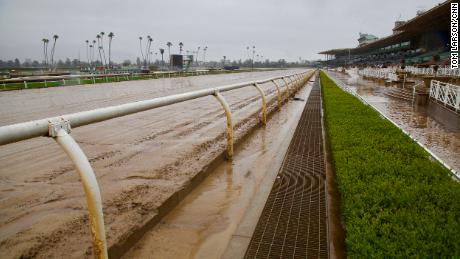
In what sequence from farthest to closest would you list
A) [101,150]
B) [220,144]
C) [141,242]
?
[220,144], [101,150], [141,242]

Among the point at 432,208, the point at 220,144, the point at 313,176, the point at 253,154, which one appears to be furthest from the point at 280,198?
the point at 220,144

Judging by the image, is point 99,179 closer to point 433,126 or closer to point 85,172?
point 85,172

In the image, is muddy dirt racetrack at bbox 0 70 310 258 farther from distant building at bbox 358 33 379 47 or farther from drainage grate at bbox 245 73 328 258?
distant building at bbox 358 33 379 47

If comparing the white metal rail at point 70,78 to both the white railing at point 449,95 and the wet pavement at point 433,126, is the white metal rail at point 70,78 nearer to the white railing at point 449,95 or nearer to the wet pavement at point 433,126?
the wet pavement at point 433,126

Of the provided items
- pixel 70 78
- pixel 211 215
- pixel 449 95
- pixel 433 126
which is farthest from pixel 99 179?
pixel 70 78

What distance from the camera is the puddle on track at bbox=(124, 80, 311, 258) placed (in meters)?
2.62

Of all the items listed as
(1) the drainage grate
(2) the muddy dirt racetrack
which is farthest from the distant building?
(1) the drainage grate

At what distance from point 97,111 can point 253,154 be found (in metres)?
3.37

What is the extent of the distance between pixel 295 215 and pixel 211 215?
0.74m

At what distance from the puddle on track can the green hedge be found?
935 millimetres

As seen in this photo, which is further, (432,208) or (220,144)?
(220,144)

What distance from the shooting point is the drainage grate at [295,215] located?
261 centimetres

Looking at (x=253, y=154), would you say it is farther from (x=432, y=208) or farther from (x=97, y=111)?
(x=97, y=111)

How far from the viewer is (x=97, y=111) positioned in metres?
2.23
